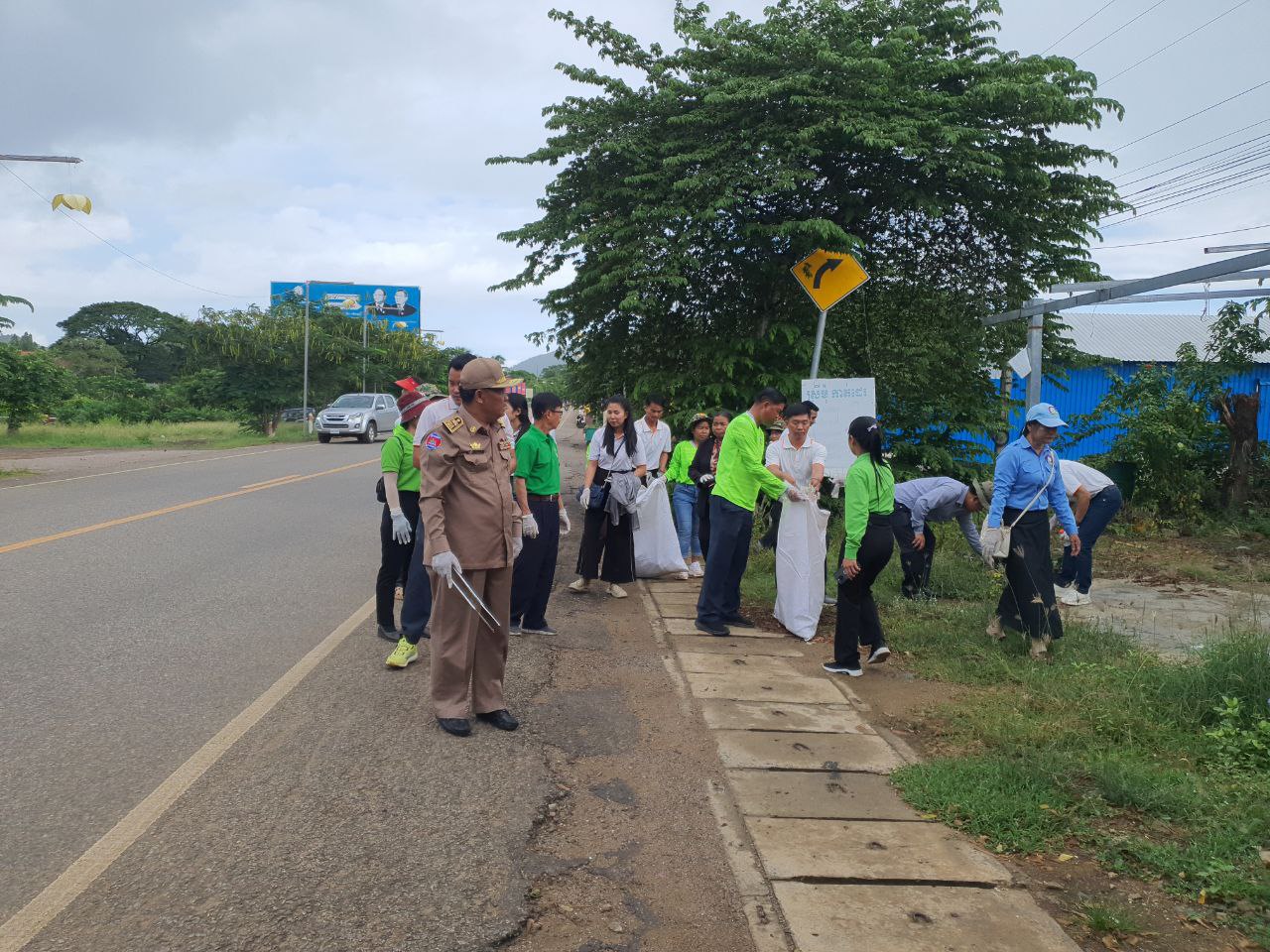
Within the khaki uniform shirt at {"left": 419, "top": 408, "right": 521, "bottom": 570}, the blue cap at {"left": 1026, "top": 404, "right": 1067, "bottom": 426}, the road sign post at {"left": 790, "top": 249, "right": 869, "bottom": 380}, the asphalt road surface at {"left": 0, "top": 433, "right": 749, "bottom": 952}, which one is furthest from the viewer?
the road sign post at {"left": 790, "top": 249, "right": 869, "bottom": 380}

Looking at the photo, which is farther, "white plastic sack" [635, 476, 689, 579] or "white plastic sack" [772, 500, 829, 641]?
"white plastic sack" [635, 476, 689, 579]

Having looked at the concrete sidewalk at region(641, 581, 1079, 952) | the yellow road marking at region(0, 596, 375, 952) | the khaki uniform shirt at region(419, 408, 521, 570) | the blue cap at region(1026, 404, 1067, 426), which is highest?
the blue cap at region(1026, 404, 1067, 426)

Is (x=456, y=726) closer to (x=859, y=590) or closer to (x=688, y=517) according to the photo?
(x=859, y=590)

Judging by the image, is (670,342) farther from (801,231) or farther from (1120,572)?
(1120,572)

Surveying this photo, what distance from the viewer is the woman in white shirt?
874cm

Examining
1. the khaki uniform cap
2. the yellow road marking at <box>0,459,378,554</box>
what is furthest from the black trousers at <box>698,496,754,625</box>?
the yellow road marking at <box>0,459,378,554</box>

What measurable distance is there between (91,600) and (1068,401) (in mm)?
24234

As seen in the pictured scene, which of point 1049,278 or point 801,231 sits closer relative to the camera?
point 801,231

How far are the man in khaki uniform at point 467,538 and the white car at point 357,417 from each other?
29071mm

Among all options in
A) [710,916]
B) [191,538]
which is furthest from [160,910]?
[191,538]

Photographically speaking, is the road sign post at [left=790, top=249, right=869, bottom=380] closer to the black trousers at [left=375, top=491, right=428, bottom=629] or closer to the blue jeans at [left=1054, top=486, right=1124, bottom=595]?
the blue jeans at [left=1054, top=486, right=1124, bottom=595]

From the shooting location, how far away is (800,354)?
38.8 feet

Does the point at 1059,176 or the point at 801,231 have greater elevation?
the point at 1059,176

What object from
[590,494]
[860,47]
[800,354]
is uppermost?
[860,47]
